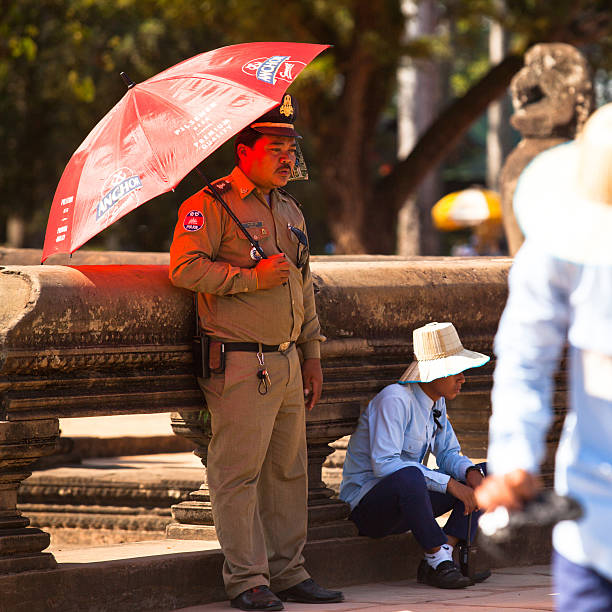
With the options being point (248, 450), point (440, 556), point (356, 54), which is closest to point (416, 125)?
point (356, 54)

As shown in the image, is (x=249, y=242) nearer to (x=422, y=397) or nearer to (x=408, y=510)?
(x=422, y=397)

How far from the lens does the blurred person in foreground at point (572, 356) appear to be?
2.51m

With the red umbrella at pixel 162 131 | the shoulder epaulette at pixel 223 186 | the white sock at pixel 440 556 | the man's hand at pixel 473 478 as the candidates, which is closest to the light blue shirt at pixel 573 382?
the red umbrella at pixel 162 131

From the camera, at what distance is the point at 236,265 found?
4.79 metres

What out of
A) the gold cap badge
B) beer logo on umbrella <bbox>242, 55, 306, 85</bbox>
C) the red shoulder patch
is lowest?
the red shoulder patch

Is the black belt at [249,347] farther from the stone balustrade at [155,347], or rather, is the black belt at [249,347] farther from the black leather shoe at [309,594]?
the black leather shoe at [309,594]

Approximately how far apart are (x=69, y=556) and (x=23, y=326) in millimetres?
1201

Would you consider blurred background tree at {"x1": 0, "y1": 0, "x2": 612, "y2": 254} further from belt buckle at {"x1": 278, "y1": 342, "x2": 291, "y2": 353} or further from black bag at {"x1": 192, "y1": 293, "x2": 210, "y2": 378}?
belt buckle at {"x1": 278, "y1": 342, "x2": 291, "y2": 353}

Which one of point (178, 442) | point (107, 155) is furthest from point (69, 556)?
point (178, 442)

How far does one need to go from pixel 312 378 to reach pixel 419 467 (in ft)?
2.14

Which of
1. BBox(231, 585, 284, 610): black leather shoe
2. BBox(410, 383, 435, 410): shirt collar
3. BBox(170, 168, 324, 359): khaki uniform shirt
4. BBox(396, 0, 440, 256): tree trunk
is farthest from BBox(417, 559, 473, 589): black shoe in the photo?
BBox(396, 0, 440, 256): tree trunk

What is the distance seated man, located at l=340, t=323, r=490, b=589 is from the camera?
17.2 ft

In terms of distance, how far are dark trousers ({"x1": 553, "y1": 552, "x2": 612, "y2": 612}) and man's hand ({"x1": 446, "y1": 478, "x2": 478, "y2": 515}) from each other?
276 cm

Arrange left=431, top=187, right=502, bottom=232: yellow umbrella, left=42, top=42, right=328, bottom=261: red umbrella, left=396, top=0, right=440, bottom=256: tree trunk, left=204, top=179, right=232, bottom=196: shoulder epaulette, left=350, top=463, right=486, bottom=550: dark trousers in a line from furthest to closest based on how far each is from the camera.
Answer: left=431, top=187, right=502, bottom=232: yellow umbrella → left=396, top=0, right=440, bottom=256: tree trunk → left=350, top=463, right=486, bottom=550: dark trousers → left=204, top=179, right=232, bottom=196: shoulder epaulette → left=42, top=42, right=328, bottom=261: red umbrella
